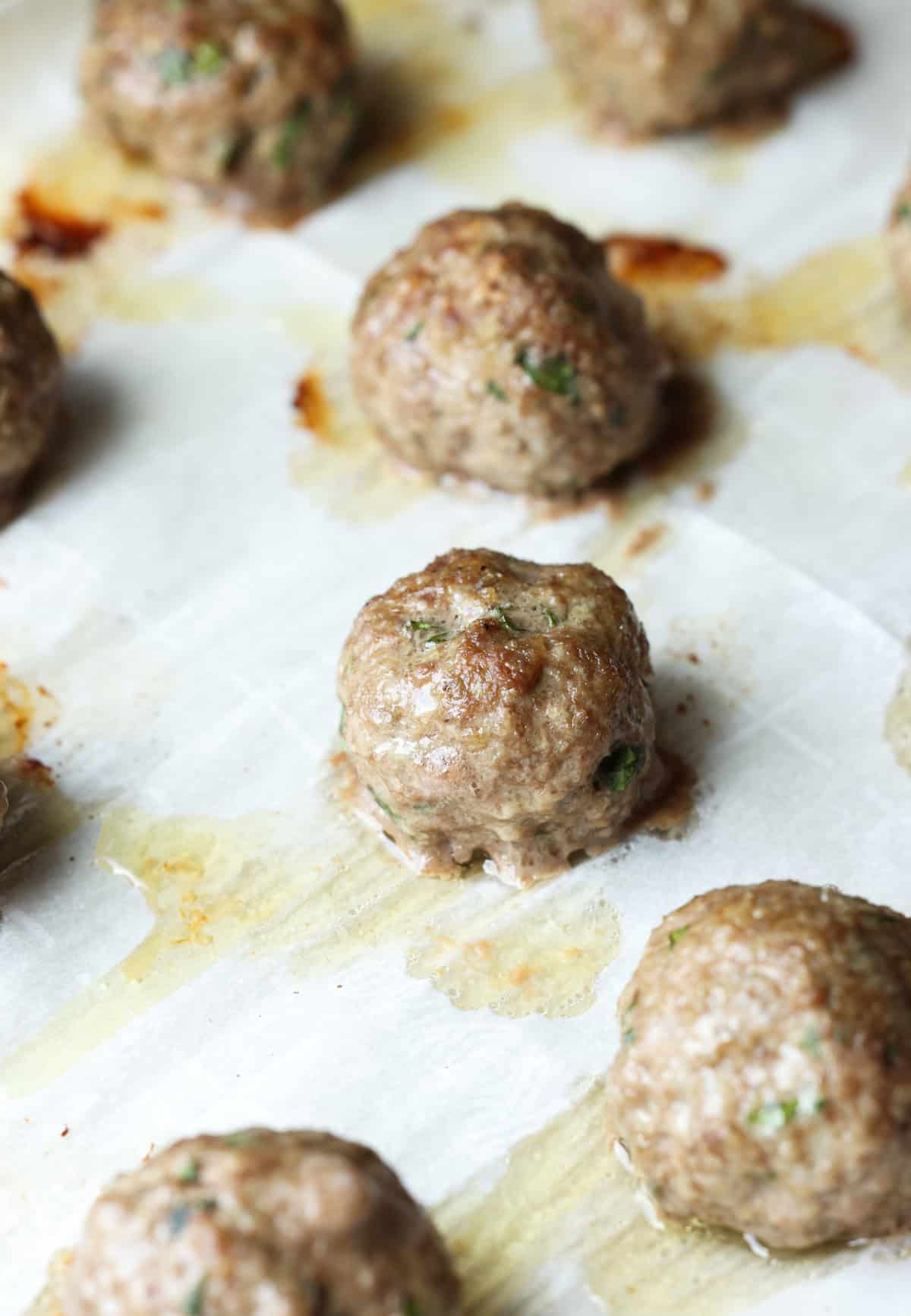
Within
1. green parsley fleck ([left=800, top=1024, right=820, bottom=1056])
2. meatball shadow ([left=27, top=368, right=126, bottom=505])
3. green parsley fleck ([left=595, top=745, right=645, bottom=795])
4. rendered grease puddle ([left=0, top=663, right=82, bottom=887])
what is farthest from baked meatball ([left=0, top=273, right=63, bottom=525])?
green parsley fleck ([left=800, top=1024, right=820, bottom=1056])

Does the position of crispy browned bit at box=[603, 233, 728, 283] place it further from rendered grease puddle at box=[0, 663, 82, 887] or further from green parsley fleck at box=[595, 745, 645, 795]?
rendered grease puddle at box=[0, 663, 82, 887]

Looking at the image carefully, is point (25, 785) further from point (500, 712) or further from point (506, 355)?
point (506, 355)

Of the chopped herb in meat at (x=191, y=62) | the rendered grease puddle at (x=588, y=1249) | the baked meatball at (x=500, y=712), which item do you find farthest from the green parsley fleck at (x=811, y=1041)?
the chopped herb in meat at (x=191, y=62)

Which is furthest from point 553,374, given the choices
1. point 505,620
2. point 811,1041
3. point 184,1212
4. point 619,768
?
point 184,1212

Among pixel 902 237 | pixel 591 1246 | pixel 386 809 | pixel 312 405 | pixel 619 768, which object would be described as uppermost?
pixel 312 405

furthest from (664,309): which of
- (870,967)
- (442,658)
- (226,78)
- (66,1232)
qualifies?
(66,1232)

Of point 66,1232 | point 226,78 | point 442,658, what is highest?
point 226,78

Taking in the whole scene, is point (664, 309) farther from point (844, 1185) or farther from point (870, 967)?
point (844, 1185)
